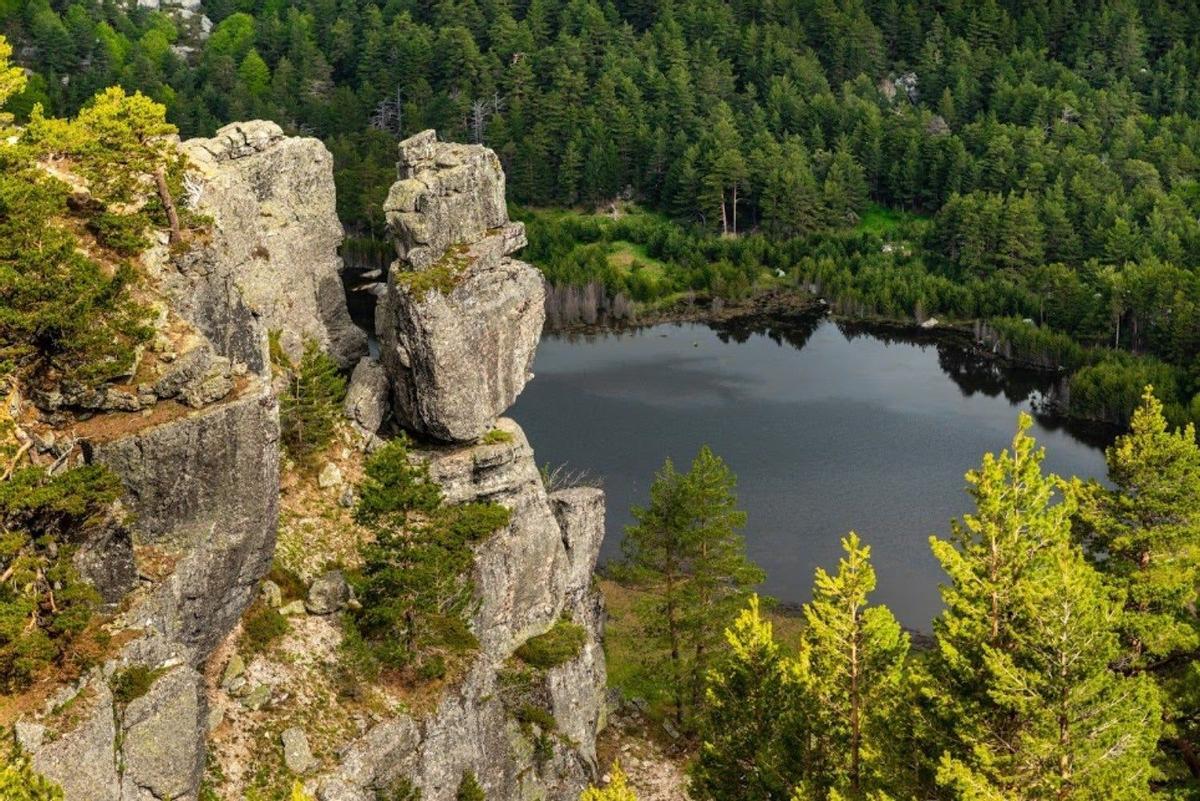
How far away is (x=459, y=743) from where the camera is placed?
157ft

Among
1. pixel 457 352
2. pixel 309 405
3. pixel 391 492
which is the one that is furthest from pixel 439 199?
pixel 391 492

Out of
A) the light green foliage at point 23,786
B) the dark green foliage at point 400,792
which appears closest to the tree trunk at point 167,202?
the dark green foliage at point 400,792

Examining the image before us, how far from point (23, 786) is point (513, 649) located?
29654 millimetres

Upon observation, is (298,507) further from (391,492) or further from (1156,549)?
(1156,549)

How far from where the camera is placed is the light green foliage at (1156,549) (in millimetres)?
38250

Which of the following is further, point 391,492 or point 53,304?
point 391,492

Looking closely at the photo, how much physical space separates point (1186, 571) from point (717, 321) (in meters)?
97.8

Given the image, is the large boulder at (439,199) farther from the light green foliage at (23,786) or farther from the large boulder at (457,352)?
the light green foliage at (23,786)

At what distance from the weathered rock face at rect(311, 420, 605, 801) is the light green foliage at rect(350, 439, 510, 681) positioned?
2.12 m

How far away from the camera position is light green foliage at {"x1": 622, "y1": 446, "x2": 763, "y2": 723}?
61469 millimetres

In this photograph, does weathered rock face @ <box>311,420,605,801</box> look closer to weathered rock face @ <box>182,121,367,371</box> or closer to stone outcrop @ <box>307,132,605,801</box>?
stone outcrop @ <box>307,132,605,801</box>

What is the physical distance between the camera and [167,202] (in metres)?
46.6

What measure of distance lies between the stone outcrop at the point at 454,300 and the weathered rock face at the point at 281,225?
4442 mm

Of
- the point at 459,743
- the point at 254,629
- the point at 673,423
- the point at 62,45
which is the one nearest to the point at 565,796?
the point at 459,743
